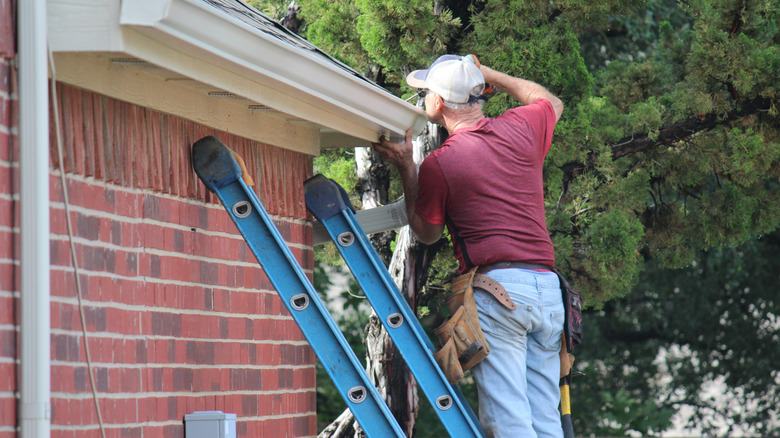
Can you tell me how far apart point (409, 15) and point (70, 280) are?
452 cm

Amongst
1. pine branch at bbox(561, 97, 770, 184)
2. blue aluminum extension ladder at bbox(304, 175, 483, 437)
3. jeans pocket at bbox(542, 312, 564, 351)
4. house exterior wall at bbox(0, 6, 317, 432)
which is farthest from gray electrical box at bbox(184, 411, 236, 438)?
pine branch at bbox(561, 97, 770, 184)

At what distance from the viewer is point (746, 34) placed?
7461 millimetres

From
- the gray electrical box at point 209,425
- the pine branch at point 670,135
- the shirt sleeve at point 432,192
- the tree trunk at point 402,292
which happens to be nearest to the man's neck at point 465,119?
the shirt sleeve at point 432,192

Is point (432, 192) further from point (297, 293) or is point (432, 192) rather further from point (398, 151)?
point (297, 293)

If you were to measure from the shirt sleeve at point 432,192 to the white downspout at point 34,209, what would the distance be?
6.04ft

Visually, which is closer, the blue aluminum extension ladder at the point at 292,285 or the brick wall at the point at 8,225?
the brick wall at the point at 8,225

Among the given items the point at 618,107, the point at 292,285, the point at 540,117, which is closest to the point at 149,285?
the point at 292,285

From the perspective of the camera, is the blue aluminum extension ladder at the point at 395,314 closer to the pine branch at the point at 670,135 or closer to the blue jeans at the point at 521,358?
the blue jeans at the point at 521,358

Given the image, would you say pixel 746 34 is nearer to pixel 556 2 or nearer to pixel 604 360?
pixel 556 2

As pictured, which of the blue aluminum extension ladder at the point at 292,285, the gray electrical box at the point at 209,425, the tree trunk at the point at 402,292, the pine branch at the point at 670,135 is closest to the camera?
the gray electrical box at the point at 209,425

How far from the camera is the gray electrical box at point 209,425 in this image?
10.7ft

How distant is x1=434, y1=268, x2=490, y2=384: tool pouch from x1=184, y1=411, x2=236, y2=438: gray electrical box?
37.7 inches

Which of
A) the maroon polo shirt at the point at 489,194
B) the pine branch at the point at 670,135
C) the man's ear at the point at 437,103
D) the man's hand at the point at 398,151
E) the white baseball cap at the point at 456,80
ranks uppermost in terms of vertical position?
the pine branch at the point at 670,135

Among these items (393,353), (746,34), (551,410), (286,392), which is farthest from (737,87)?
(286,392)
